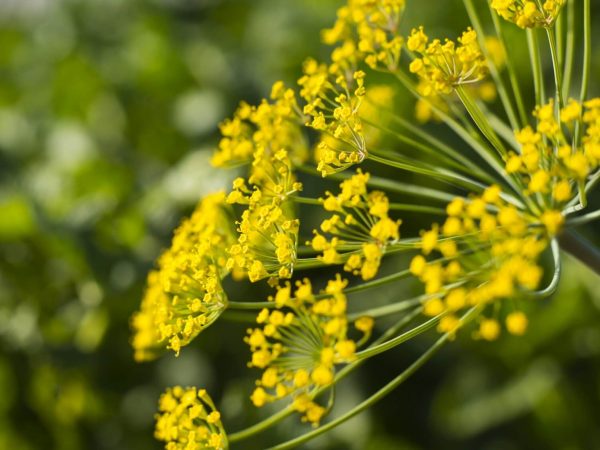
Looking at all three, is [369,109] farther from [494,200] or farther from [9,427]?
[9,427]

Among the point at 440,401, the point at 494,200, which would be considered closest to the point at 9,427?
the point at 440,401

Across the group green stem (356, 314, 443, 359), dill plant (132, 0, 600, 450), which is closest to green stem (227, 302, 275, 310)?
dill plant (132, 0, 600, 450)

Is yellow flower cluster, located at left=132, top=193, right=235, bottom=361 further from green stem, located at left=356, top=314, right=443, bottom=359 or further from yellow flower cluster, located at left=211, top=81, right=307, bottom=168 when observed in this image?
green stem, located at left=356, top=314, right=443, bottom=359

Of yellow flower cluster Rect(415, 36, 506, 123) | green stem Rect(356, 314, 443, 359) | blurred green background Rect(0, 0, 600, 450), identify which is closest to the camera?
green stem Rect(356, 314, 443, 359)

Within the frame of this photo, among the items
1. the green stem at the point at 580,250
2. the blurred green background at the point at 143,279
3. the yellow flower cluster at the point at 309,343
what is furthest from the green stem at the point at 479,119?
the blurred green background at the point at 143,279

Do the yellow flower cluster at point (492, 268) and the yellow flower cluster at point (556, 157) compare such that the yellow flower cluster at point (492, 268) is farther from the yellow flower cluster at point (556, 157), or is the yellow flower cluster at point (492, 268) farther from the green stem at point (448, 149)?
the green stem at point (448, 149)

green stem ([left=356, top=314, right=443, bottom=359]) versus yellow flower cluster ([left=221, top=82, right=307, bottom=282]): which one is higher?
yellow flower cluster ([left=221, top=82, right=307, bottom=282])
